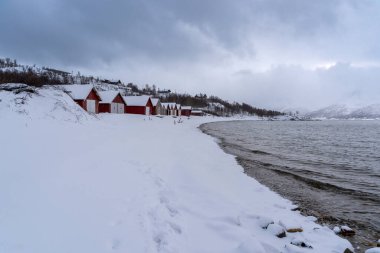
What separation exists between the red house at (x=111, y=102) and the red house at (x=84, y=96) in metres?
6.55

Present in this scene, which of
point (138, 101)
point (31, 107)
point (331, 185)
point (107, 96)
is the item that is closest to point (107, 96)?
point (107, 96)

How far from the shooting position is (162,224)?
6.36 metres

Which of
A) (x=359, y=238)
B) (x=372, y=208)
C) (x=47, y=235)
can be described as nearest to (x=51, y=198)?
(x=47, y=235)

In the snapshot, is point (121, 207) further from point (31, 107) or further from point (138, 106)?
point (138, 106)

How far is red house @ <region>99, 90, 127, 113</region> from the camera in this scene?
5294 centimetres

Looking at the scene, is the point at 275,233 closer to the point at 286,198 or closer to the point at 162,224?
the point at 162,224

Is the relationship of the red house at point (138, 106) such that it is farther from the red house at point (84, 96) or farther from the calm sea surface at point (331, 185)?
the calm sea surface at point (331, 185)

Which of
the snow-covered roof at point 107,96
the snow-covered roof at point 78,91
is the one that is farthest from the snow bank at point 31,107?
the snow-covered roof at point 107,96

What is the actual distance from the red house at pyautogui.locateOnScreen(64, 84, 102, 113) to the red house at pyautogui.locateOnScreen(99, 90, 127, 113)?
21.5ft

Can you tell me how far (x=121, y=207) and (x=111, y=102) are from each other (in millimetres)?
48952

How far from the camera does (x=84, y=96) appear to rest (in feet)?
138

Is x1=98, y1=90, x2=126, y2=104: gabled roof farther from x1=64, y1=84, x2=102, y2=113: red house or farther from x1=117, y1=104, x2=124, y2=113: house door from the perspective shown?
x1=64, y1=84, x2=102, y2=113: red house

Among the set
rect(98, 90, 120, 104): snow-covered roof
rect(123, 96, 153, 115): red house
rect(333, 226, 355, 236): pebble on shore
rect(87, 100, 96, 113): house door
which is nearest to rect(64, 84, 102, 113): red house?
rect(87, 100, 96, 113): house door

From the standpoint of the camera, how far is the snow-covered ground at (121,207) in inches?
200
